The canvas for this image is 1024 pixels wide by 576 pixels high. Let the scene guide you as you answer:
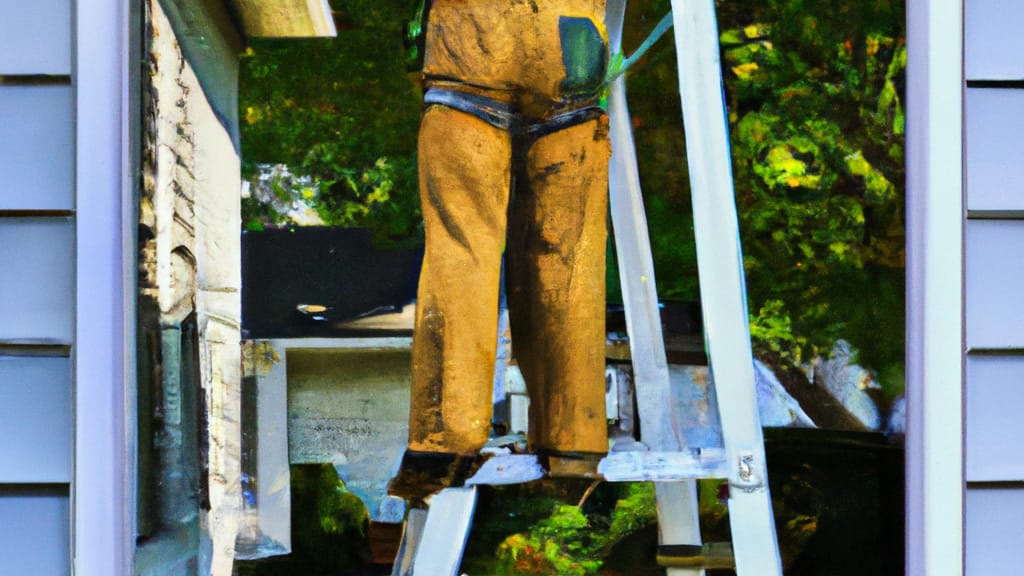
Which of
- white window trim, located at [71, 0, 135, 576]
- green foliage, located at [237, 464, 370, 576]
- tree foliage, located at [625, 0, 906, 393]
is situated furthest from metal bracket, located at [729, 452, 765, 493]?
white window trim, located at [71, 0, 135, 576]

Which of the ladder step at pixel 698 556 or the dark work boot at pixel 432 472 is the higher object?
the dark work boot at pixel 432 472

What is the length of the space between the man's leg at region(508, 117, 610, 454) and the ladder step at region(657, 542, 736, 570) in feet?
0.92

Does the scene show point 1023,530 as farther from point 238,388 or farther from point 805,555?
point 238,388

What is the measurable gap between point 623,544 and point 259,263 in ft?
3.27

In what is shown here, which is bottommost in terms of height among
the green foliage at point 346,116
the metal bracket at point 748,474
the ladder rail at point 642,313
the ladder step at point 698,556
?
the ladder step at point 698,556

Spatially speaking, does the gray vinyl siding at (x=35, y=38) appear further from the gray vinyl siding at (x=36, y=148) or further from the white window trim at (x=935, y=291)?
the white window trim at (x=935, y=291)

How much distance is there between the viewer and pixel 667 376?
2.00m

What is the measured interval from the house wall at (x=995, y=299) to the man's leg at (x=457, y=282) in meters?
1.02

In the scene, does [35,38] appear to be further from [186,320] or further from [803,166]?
[803,166]

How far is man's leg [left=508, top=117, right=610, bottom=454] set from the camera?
78.8 inches

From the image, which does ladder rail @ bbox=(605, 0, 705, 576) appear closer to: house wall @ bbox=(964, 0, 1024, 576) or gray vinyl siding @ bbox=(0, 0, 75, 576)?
house wall @ bbox=(964, 0, 1024, 576)

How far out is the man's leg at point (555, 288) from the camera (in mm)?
2002

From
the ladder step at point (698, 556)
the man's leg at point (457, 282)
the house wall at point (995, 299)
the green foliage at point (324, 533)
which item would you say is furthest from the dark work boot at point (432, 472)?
the house wall at point (995, 299)

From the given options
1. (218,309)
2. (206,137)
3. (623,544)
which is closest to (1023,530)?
(623,544)
